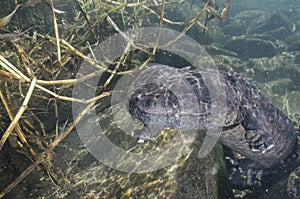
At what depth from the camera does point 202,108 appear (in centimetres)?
345

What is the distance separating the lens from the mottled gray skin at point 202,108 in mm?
3236

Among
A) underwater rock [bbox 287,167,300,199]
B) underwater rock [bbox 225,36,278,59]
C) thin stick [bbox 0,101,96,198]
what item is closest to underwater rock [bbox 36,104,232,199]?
thin stick [bbox 0,101,96,198]

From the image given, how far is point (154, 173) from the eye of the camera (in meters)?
3.57

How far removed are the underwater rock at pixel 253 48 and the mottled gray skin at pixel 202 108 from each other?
27.9 ft

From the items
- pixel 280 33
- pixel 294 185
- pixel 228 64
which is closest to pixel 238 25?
pixel 280 33

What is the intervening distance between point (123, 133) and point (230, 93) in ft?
6.45

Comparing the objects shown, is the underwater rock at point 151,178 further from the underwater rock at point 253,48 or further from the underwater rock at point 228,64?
the underwater rock at point 253,48

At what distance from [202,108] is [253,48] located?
10.8 m

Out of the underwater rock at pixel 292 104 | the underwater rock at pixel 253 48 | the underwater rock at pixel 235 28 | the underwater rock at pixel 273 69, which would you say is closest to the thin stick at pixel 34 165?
the underwater rock at pixel 292 104

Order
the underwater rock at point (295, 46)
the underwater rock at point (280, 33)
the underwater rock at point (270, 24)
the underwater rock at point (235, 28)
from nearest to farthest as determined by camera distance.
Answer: the underwater rock at point (295, 46)
the underwater rock at point (280, 33)
the underwater rock at point (235, 28)
the underwater rock at point (270, 24)

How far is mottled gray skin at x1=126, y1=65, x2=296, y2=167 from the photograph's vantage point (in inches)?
127

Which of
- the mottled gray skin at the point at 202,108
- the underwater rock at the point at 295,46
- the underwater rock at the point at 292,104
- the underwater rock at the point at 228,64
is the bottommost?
the underwater rock at the point at 292,104

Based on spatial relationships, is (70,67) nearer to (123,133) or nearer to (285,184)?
(123,133)

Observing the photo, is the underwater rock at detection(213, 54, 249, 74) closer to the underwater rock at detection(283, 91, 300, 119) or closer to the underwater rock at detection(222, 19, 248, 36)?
the underwater rock at detection(283, 91, 300, 119)
